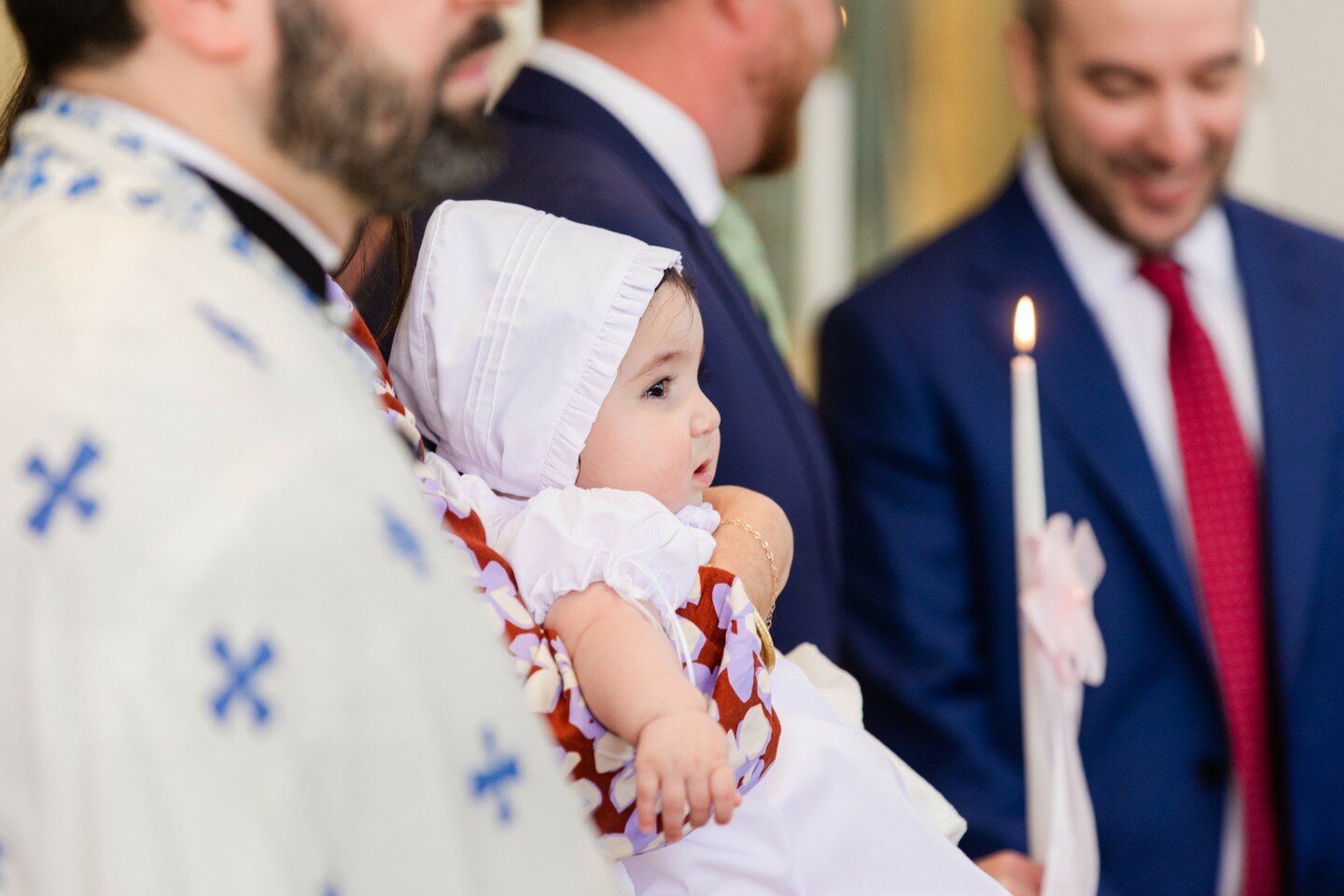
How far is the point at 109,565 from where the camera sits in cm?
74

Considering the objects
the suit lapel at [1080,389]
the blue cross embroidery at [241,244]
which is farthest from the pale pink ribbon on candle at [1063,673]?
the suit lapel at [1080,389]

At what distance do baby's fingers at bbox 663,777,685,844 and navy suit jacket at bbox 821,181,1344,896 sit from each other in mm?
1096

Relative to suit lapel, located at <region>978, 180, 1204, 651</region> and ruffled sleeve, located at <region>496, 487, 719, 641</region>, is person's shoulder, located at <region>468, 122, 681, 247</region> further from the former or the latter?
suit lapel, located at <region>978, 180, 1204, 651</region>

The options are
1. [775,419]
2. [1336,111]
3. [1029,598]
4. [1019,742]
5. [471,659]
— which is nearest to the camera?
[471,659]

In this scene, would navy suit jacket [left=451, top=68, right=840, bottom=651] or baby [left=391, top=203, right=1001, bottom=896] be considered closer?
baby [left=391, top=203, right=1001, bottom=896]

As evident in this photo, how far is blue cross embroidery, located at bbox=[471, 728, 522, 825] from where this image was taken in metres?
0.84

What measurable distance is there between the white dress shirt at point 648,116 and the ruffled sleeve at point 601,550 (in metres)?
0.49

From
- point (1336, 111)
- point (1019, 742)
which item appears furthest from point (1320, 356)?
point (1336, 111)

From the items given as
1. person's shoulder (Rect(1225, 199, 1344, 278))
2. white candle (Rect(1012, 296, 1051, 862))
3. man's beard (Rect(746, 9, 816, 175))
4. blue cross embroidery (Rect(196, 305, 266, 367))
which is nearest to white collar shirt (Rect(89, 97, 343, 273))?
blue cross embroidery (Rect(196, 305, 266, 367))

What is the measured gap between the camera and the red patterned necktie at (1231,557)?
2129 millimetres

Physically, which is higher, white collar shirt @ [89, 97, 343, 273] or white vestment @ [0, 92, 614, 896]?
white collar shirt @ [89, 97, 343, 273]

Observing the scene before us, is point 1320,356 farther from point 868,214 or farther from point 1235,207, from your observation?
point 868,214

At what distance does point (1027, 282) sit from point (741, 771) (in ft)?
4.77

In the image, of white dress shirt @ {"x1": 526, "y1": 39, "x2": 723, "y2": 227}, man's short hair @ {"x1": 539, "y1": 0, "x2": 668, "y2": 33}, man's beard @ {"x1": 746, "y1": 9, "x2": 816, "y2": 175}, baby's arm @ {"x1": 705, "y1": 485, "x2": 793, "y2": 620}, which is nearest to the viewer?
baby's arm @ {"x1": 705, "y1": 485, "x2": 793, "y2": 620}
